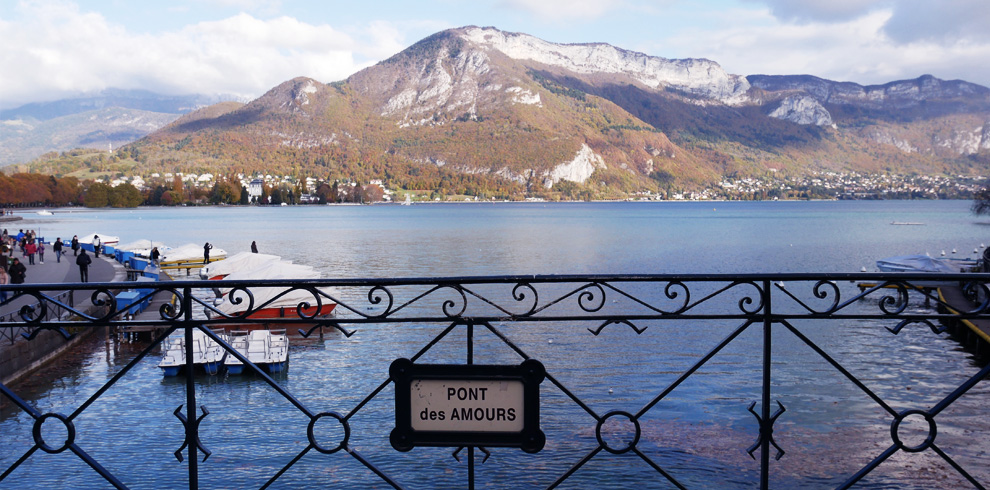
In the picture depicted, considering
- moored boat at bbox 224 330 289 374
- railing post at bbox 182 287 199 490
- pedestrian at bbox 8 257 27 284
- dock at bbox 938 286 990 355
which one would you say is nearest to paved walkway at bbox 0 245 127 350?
pedestrian at bbox 8 257 27 284

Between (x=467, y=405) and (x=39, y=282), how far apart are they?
19011 millimetres

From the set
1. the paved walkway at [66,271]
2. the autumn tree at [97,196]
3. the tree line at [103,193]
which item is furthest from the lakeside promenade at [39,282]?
the autumn tree at [97,196]

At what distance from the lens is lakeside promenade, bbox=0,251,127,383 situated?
53.2 ft

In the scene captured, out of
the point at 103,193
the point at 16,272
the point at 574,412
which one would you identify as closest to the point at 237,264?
the point at 16,272

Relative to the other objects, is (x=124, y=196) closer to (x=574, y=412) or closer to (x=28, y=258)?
(x=28, y=258)

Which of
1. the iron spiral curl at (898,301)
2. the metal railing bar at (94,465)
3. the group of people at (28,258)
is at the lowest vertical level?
the group of people at (28,258)

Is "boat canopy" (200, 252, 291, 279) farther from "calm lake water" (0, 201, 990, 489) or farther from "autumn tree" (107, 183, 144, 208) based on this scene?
"autumn tree" (107, 183, 144, 208)

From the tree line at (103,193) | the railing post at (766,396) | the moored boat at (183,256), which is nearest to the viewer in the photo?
the railing post at (766,396)

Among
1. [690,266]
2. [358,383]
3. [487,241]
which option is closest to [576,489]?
[358,383]

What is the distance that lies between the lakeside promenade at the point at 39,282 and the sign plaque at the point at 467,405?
132 centimetres

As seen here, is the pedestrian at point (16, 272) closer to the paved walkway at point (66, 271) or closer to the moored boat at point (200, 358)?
the paved walkway at point (66, 271)

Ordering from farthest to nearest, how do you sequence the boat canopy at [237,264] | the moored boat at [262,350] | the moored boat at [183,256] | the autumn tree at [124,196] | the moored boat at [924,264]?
the autumn tree at [124,196]
the moored boat at [183,256]
the moored boat at [924,264]
the boat canopy at [237,264]
the moored boat at [262,350]

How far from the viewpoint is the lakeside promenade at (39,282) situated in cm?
1620

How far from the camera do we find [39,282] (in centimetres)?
1781
